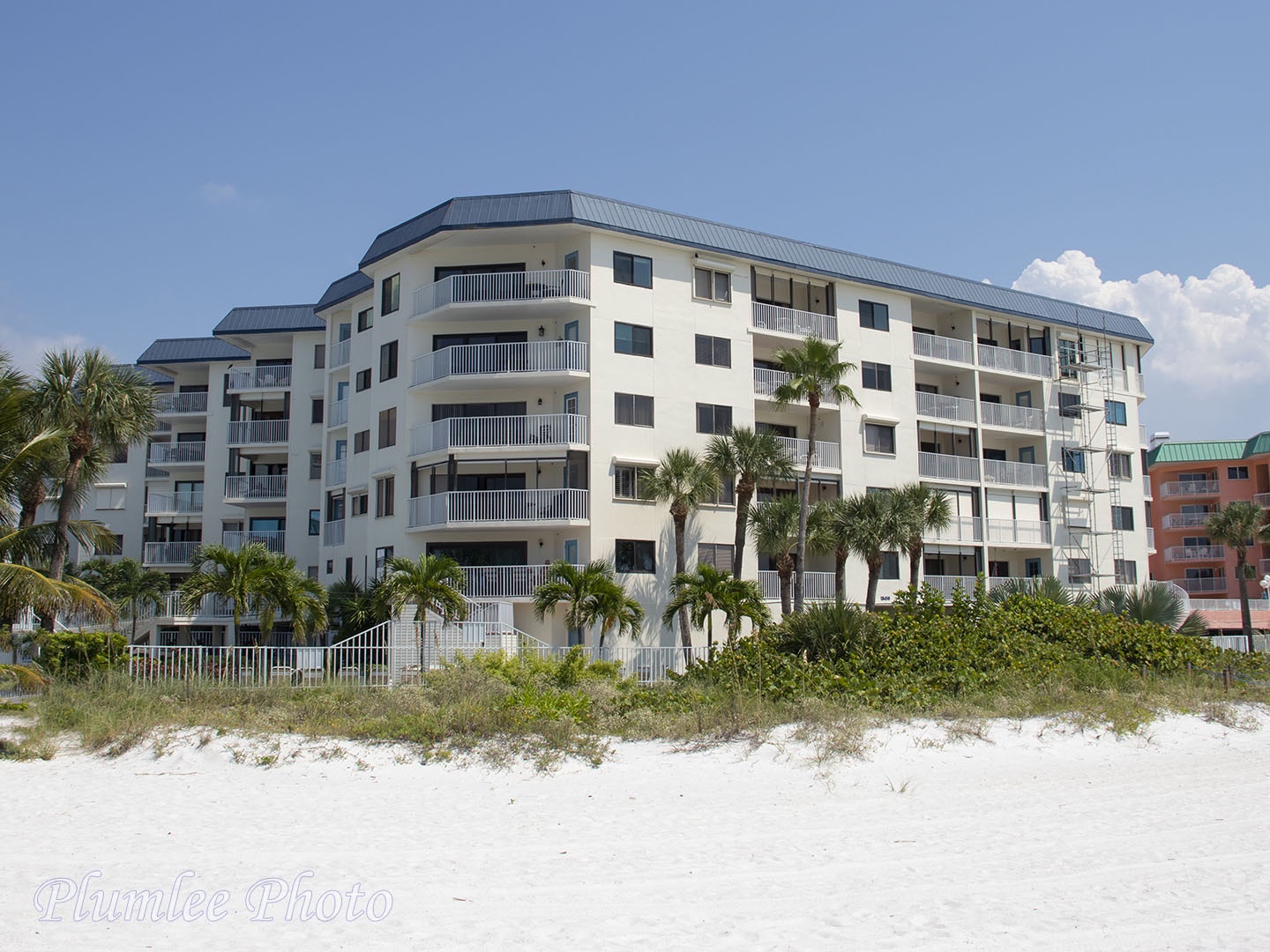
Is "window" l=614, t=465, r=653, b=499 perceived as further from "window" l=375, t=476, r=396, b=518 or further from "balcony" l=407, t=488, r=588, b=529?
"window" l=375, t=476, r=396, b=518

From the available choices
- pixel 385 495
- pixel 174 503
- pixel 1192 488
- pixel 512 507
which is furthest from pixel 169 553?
pixel 1192 488

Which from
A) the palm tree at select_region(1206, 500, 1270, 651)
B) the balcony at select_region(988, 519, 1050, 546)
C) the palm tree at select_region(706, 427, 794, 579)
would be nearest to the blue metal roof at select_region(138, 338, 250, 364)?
the palm tree at select_region(706, 427, 794, 579)

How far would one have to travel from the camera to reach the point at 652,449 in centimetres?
3738

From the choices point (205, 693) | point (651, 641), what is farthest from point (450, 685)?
point (651, 641)

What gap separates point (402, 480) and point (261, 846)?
90.3 ft

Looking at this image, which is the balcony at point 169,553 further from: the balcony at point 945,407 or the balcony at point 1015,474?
the balcony at point 1015,474

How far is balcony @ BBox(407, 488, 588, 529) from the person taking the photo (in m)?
35.6

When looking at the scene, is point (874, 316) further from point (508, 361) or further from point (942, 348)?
point (508, 361)

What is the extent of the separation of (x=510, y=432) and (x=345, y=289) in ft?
40.3

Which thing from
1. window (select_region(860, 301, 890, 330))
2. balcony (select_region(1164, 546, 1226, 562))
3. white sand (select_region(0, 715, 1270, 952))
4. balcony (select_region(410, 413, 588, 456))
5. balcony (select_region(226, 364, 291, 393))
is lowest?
white sand (select_region(0, 715, 1270, 952))

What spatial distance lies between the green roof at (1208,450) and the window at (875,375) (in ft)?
125

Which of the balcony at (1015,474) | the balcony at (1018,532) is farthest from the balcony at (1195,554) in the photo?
the balcony at (1018,532)

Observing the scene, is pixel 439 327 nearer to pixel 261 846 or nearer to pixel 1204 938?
pixel 261 846

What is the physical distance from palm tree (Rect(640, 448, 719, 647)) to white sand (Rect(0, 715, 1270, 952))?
62.9 ft
